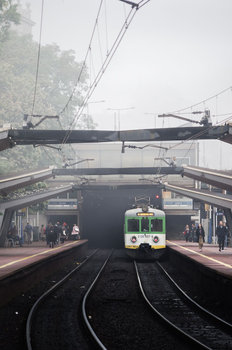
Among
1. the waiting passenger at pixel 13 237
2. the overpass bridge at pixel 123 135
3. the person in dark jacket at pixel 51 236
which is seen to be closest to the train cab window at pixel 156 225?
the person in dark jacket at pixel 51 236

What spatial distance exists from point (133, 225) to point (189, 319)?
18.2 m

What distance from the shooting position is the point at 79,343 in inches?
378

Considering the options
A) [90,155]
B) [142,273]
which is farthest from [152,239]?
[90,155]

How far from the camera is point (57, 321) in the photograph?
11.9 m

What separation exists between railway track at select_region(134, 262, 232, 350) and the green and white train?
1054 cm

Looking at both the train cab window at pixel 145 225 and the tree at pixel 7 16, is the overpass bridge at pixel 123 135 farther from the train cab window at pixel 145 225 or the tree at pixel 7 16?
the tree at pixel 7 16

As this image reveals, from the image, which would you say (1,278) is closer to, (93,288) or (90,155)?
(93,288)

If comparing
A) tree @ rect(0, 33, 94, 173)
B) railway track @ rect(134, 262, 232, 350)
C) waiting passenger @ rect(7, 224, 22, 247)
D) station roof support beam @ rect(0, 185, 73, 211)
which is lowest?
waiting passenger @ rect(7, 224, 22, 247)

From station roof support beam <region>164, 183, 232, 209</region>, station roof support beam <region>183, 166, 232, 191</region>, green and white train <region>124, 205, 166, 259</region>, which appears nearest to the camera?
station roof support beam <region>183, 166, 232, 191</region>

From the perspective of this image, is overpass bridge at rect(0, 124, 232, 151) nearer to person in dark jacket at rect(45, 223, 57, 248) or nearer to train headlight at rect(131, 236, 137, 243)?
train headlight at rect(131, 236, 137, 243)

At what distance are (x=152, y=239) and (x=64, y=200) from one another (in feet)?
68.2

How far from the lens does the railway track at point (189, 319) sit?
383 inches

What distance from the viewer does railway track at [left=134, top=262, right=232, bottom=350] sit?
9.72 meters

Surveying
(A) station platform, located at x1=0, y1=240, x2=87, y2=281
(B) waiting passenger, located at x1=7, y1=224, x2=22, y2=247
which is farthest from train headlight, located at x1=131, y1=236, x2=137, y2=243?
(B) waiting passenger, located at x1=7, y1=224, x2=22, y2=247
